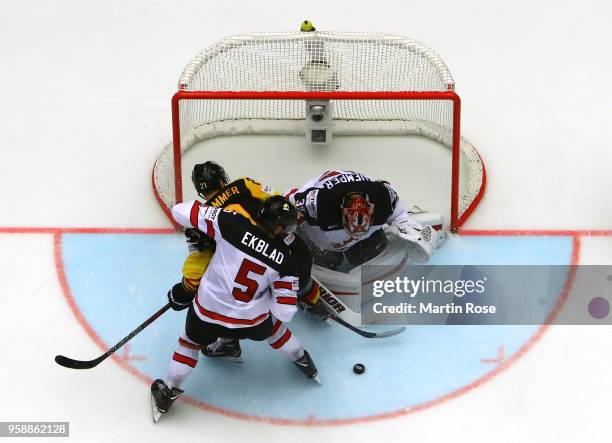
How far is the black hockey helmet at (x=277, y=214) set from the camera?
362cm

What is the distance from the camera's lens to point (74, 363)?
3.99 metres

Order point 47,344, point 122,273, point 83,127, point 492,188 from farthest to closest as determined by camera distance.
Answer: point 83,127
point 492,188
point 122,273
point 47,344

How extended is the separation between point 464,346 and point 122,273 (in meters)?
1.57

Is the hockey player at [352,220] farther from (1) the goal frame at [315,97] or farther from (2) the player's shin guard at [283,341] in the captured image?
(2) the player's shin guard at [283,341]

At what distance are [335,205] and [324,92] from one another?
55 cm

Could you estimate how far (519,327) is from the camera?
431 centimetres

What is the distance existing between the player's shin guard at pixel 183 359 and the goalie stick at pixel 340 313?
646mm

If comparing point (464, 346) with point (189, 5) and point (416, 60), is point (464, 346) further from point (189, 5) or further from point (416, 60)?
point (189, 5)

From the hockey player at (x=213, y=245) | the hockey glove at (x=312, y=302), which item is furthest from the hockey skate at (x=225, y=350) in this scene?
the hockey glove at (x=312, y=302)

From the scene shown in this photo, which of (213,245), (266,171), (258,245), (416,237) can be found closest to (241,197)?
(213,245)

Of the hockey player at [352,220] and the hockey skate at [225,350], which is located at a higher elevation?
the hockey player at [352,220]

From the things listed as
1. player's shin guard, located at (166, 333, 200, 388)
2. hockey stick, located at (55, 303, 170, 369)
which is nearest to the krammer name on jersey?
player's shin guard, located at (166, 333, 200, 388)

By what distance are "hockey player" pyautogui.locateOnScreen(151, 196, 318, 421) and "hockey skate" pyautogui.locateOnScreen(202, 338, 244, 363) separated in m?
0.23

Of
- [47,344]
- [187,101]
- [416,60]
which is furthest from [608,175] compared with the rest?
[47,344]
